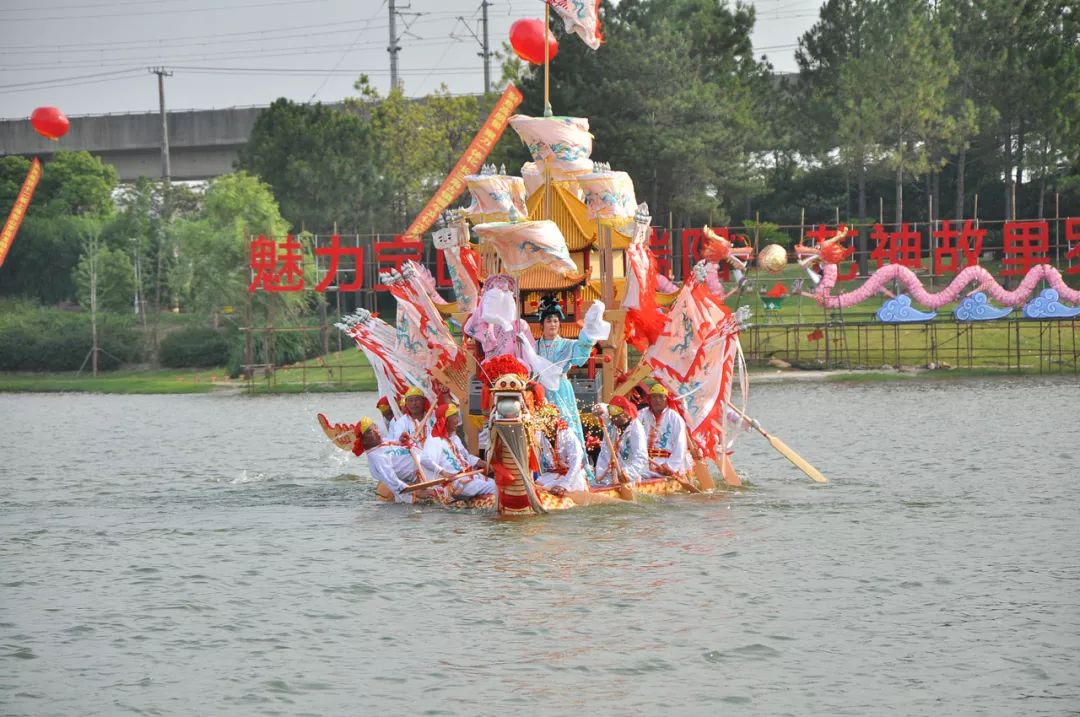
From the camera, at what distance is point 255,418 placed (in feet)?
125

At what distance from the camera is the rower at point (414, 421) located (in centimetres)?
1850

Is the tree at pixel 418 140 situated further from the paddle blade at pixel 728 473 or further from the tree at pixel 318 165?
the paddle blade at pixel 728 473

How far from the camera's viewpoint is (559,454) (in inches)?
696

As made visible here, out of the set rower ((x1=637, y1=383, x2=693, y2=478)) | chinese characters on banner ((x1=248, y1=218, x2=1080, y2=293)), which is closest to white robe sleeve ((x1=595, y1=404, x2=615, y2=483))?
rower ((x1=637, y1=383, x2=693, y2=478))

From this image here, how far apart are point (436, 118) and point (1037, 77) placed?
22719 millimetres

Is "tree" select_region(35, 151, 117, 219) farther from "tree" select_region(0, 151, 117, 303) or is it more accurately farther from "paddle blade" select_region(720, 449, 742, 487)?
"paddle blade" select_region(720, 449, 742, 487)

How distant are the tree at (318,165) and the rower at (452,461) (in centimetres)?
4050

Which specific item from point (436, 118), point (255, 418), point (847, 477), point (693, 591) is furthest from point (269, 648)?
point (436, 118)

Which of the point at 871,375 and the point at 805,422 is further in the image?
the point at 871,375

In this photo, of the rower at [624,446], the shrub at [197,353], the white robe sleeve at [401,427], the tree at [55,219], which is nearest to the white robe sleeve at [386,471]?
the white robe sleeve at [401,427]

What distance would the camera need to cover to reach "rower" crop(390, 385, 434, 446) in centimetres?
1850

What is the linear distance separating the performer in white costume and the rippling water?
401 millimetres

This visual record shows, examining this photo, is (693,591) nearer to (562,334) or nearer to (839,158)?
(562,334)

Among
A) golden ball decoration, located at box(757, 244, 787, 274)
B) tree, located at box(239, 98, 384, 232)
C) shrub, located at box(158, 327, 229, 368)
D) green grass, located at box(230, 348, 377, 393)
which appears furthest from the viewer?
tree, located at box(239, 98, 384, 232)
